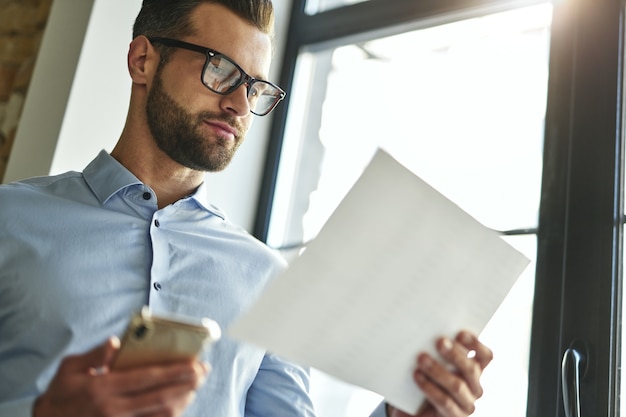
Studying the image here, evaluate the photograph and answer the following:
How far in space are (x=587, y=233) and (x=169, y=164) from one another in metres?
0.89

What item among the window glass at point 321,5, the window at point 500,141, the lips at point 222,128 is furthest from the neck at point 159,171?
the window glass at point 321,5

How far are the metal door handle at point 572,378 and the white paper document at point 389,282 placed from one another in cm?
53

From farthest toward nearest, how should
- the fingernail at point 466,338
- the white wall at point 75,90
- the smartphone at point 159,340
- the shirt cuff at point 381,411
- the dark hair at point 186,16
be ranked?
the white wall at point 75,90 → the dark hair at point 186,16 → the shirt cuff at point 381,411 → the fingernail at point 466,338 → the smartphone at point 159,340

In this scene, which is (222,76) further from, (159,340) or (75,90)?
(159,340)

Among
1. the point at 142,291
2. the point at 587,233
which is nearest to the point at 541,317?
the point at 587,233

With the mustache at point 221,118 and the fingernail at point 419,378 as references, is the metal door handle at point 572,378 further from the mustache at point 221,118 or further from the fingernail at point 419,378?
the mustache at point 221,118

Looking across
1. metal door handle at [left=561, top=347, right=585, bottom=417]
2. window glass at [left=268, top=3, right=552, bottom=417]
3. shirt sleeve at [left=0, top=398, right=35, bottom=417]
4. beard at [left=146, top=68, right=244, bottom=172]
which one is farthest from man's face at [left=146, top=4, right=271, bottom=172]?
metal door handle at [left=561, top=347, right=585, bottom=417]

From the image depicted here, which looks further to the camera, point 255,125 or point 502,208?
point 255,125

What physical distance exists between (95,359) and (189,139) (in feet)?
2.76

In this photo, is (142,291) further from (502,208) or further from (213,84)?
(502,208)

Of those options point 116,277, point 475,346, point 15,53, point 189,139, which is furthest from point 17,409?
point 15,53

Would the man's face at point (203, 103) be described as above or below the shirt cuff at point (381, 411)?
above

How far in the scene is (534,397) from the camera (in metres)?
1.62

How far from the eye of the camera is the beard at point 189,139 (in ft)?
5.31
